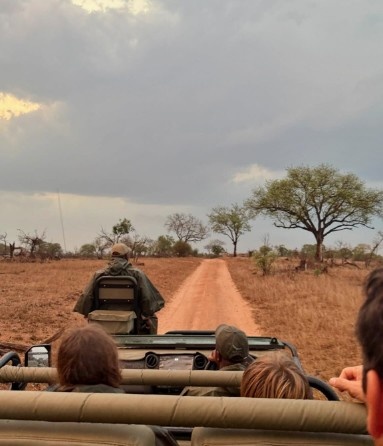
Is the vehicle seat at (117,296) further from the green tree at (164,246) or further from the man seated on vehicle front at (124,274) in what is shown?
the green tree at (164,246)

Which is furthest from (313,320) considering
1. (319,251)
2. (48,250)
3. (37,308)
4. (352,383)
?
(48,250)

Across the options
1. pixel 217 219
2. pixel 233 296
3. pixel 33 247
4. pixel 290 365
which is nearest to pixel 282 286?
pixel 233 296

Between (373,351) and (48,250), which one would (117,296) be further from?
(48,250)

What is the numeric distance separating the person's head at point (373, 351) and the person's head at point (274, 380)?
0.71 meters

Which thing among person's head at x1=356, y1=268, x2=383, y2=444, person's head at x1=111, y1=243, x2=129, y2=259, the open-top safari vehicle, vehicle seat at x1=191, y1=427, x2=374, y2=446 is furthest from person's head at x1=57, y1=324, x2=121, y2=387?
person's head at x1=111, y1=243, x2=129, y2=259

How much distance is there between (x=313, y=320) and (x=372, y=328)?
1133cm

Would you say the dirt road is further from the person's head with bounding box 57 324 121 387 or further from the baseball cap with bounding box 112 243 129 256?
the person's head with bounding box 57 324 121 387

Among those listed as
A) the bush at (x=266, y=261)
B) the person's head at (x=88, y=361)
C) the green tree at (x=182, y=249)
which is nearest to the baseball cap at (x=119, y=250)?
the person's head at (x=88, y=361)

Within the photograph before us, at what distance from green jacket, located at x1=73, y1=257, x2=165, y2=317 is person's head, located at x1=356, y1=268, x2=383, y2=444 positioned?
4.71 metres

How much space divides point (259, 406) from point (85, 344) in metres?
0.86

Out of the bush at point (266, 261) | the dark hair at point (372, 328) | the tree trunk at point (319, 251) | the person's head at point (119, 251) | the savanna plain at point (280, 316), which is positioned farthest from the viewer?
the tree trunk at point (319, 251)

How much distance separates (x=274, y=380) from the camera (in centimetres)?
197

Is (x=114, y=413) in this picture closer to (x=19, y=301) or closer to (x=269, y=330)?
(x=269, y=330)

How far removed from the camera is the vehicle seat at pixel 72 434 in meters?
1.53
